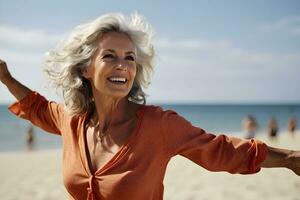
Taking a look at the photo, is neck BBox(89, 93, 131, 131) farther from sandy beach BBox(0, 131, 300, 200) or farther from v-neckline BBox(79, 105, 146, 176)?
sandy beach BBox(0, 131, 300, 200)

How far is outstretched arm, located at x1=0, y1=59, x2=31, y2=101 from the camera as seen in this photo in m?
3.38

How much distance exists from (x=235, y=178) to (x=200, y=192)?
1.49 meters

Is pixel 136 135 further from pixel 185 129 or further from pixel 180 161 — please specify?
pixel 180 161

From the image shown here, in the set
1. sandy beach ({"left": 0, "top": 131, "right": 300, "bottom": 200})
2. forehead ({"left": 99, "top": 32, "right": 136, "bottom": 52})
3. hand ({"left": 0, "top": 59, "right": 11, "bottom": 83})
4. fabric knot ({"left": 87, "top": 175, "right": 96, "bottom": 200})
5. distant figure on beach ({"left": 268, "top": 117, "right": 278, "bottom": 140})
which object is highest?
forehead ({"left": 99, "top": 32, "right": 136, "bottom": 52})

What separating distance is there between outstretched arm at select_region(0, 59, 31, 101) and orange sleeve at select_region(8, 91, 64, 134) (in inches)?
1.8

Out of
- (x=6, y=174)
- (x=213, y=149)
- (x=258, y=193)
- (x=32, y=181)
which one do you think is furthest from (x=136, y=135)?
(x=6, y=174)

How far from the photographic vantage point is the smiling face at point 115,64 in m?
2.62

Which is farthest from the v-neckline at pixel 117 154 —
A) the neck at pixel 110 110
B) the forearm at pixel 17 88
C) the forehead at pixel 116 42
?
the forearm at pixel 17 88

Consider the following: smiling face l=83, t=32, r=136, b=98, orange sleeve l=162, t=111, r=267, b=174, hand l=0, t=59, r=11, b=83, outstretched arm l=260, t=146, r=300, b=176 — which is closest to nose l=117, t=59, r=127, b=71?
smiling face l=83, t=32, r=136, b=98

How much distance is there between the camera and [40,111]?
330 cm

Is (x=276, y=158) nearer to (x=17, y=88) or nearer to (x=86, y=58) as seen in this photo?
(x=86, y=58)

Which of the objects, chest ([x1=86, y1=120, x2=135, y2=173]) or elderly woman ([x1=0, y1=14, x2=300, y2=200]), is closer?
elderly woman ([x1=0, y1=14, x2=300, y2=200])

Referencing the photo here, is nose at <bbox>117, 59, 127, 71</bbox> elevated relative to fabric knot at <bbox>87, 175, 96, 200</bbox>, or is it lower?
elevated

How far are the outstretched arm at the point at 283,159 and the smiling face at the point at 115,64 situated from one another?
3.02ft
